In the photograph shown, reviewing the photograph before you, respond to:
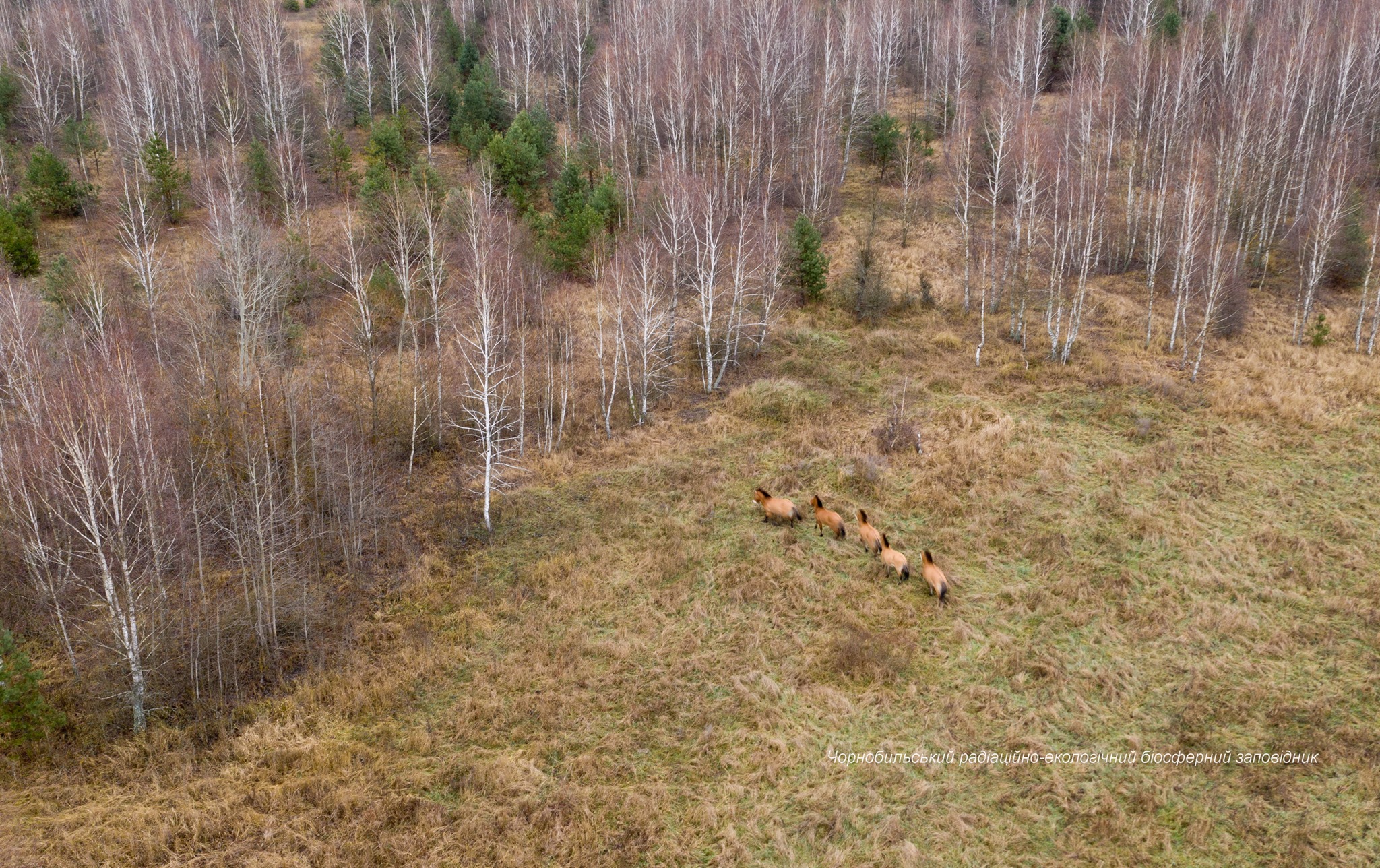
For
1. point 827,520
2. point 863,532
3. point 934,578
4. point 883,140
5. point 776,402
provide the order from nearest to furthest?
point 934,578 → point 863,532 → point 827,520 → point 776,402 → point 883,140

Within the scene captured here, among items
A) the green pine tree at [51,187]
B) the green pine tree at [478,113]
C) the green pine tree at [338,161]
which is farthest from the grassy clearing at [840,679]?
the green pine tree at [51,187]

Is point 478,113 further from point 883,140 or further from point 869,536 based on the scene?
point 869,536

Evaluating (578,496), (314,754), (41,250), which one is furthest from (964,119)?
(41,250)

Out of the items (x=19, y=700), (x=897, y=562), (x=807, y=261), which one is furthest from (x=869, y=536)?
(x=807, y=261)

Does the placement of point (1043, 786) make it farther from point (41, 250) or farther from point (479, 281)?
point (41, 250)

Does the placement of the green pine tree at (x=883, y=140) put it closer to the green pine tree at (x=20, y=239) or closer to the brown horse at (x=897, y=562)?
the brown horse at (x=897, y=562)
